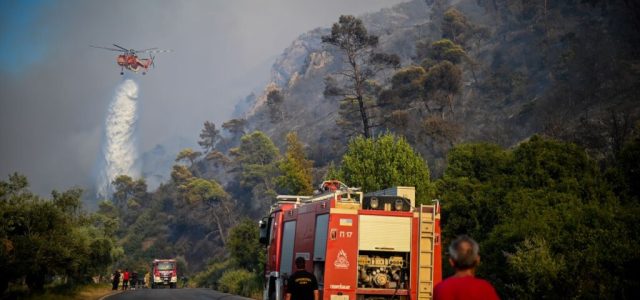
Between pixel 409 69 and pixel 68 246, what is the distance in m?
66.0

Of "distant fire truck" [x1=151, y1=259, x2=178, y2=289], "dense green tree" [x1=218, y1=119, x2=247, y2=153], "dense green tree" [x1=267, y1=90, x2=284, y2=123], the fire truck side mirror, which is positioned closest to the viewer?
the fire truck side mirror

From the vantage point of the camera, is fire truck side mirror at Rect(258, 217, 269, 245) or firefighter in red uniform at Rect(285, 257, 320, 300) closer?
firefighter in red uniform at Rect(285, 257, 320, 300)

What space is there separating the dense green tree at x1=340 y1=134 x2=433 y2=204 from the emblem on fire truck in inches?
956

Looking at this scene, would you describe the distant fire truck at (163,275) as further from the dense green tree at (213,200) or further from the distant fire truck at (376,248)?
the dense green tree at (213,200)

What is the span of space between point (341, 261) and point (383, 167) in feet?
85.2

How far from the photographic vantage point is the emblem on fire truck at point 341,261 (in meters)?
17.1

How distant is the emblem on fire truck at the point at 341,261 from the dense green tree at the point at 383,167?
79.7 feet

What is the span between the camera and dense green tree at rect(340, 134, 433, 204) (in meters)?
42.0

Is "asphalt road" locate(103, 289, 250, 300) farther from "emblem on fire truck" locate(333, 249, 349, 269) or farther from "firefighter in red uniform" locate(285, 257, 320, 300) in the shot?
"firefighter in red uniform" locate(285, 257, 320, 300)

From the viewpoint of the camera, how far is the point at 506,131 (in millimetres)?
82250

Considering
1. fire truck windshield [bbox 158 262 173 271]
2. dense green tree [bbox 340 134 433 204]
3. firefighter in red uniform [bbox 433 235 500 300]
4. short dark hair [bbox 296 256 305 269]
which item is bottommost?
firefighter in red uniform [bbox 433 235 500 300]

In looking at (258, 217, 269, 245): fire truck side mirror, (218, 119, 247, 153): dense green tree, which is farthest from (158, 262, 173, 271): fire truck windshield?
(218, 119, 247, 153): dense green tree

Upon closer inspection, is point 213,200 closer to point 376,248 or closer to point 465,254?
point 376,248

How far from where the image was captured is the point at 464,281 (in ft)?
20.1
